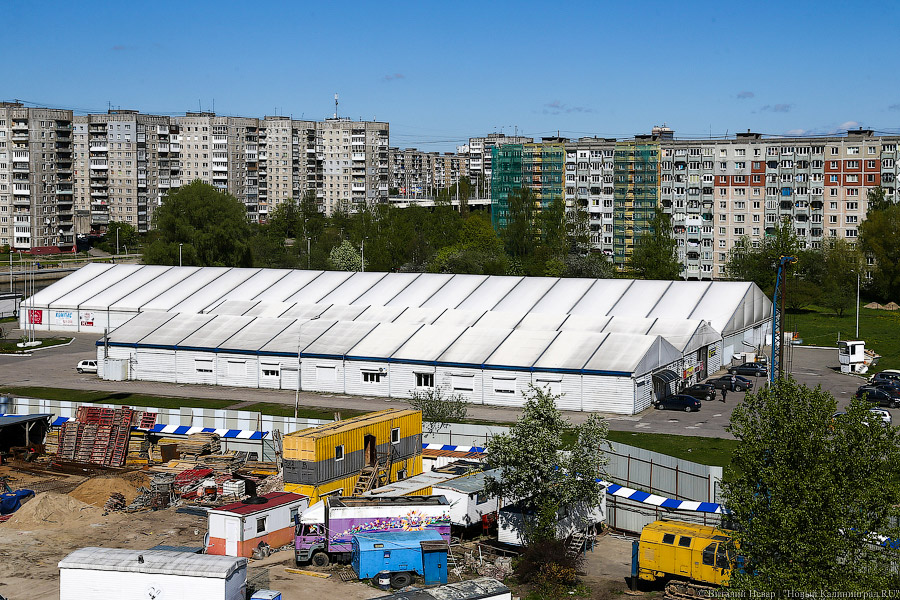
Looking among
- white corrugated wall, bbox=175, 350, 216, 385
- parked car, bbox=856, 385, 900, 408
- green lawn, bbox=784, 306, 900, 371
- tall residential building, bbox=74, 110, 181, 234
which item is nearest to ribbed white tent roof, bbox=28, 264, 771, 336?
green lawn, bbox=784, 306, 900, 371

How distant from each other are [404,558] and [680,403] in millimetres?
24933

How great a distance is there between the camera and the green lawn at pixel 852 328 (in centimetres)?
6781

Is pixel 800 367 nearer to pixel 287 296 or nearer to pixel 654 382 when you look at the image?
pixel 654 382

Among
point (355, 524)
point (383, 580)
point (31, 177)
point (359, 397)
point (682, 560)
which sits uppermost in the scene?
point (31, 177)

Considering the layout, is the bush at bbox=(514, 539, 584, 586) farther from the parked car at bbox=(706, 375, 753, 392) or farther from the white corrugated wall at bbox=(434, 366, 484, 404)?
the parked car at bbox=(706, 375, 753, 392)

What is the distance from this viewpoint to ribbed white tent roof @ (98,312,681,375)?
49.9 meters

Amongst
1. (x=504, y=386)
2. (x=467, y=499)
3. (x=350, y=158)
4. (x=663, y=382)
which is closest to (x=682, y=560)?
(x=467, y=499)

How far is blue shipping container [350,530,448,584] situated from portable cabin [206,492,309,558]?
3.81 meters

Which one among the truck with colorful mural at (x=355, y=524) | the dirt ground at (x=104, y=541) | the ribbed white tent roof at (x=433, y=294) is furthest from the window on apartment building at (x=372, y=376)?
the truck with colorful mural at (x=355, y=524)

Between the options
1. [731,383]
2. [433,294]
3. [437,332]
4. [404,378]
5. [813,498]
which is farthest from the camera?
[433,294]

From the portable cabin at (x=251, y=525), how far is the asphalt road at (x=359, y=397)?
17831 mm

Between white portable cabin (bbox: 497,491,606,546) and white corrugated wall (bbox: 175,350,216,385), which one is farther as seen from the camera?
white corrugated wall (bbox: 175,350,216,385)

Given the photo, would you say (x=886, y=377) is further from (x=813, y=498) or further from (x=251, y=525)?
(x=813, y=498)

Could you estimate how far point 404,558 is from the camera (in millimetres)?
26859
